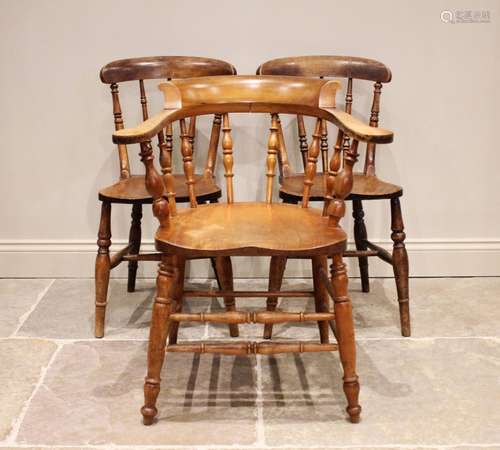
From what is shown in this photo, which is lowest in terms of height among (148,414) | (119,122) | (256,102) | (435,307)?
(435,307)

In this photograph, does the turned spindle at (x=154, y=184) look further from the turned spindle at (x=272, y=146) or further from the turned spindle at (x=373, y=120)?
the turned spindle at (x=373, y=120)

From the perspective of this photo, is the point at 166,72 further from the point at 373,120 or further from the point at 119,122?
the point at 373,120

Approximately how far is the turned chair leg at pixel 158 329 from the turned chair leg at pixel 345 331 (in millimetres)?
448

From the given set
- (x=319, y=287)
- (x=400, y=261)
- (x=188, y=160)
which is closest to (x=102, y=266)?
(x=188, y=160)

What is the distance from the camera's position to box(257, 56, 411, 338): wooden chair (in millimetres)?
2624

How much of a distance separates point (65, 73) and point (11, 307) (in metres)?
1.00

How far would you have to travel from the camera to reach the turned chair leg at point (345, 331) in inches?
81.3

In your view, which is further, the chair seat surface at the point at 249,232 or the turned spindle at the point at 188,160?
the turned spindle at the point at 188,160

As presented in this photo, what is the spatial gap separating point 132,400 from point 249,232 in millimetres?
626

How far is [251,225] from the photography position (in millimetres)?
2180

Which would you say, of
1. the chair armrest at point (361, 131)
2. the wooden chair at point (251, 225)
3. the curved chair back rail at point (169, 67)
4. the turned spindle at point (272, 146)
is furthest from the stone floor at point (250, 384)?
the curved chair back rail at point (169, 67)

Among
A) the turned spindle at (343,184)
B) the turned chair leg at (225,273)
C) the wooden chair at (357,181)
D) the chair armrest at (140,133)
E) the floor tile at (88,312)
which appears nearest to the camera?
the chair armrest at (140,133)

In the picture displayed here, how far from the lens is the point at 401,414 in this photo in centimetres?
216

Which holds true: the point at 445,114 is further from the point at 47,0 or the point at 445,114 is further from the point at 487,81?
the point at 47,0
